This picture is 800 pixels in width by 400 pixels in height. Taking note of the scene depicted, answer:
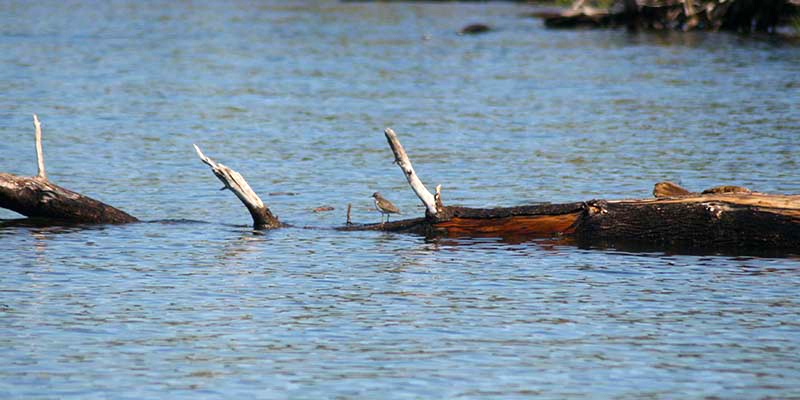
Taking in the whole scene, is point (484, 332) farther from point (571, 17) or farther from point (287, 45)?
point (571, 17)

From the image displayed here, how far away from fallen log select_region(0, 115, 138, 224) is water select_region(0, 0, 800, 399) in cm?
35

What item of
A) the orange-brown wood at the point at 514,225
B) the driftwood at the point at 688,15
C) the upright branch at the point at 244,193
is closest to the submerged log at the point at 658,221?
the orange-brown wood at the point at 514,225

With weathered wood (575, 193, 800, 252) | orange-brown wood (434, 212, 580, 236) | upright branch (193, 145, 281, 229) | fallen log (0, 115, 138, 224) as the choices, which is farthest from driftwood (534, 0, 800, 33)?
fallen log (0, 115, 138, 224)

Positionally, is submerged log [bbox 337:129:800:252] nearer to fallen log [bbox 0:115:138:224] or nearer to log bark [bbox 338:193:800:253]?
log bark [bbox 338:193:800:253]

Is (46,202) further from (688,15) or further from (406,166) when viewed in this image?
(688,15)

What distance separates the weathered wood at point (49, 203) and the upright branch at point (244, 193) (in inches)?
74.5

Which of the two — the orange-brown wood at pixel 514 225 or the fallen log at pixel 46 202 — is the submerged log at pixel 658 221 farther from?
the fallen log at pixel 46 202

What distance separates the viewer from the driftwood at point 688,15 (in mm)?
74188

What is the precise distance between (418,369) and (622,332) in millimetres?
2676

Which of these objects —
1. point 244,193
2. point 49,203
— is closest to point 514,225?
point 244,193

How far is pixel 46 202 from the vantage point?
819 inches

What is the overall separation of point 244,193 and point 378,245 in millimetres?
2252

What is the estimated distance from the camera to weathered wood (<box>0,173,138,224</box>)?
67.5 feet

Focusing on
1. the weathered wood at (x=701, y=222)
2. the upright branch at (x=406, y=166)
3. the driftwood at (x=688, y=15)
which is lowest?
the driftwood at (x=688, y=15)
